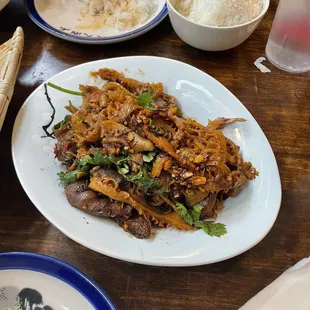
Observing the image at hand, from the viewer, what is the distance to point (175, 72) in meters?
1.57

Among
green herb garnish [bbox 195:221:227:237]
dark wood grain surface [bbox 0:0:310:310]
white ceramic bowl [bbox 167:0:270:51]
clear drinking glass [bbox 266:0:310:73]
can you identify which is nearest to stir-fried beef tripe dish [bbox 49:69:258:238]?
green herb garnish [bbox 195:221:227:237]

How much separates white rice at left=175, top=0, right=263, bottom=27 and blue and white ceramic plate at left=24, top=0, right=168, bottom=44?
133mm

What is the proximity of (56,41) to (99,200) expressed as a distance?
939 millimetres

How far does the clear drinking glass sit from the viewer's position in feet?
5.57

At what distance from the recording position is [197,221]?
4.09ft

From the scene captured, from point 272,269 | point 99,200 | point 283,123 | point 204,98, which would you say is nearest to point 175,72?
point 204,98

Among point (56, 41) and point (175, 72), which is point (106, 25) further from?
point (175, 72)

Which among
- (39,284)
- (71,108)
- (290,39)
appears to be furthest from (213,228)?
(290,39)

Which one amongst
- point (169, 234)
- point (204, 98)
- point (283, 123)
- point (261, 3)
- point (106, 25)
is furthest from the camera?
point (106, 25)

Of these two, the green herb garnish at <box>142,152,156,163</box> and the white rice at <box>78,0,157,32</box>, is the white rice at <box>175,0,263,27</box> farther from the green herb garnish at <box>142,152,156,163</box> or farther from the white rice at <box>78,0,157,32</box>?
the green herb garnish at <box>142,152,156,163</box>

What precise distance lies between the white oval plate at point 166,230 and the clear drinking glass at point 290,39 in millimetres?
473

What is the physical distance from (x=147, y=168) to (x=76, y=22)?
99 centimetres

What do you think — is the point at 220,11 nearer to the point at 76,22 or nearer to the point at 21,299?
the point at 76,22

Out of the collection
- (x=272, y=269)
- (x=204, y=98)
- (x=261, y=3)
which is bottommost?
(x=272, y=269)
